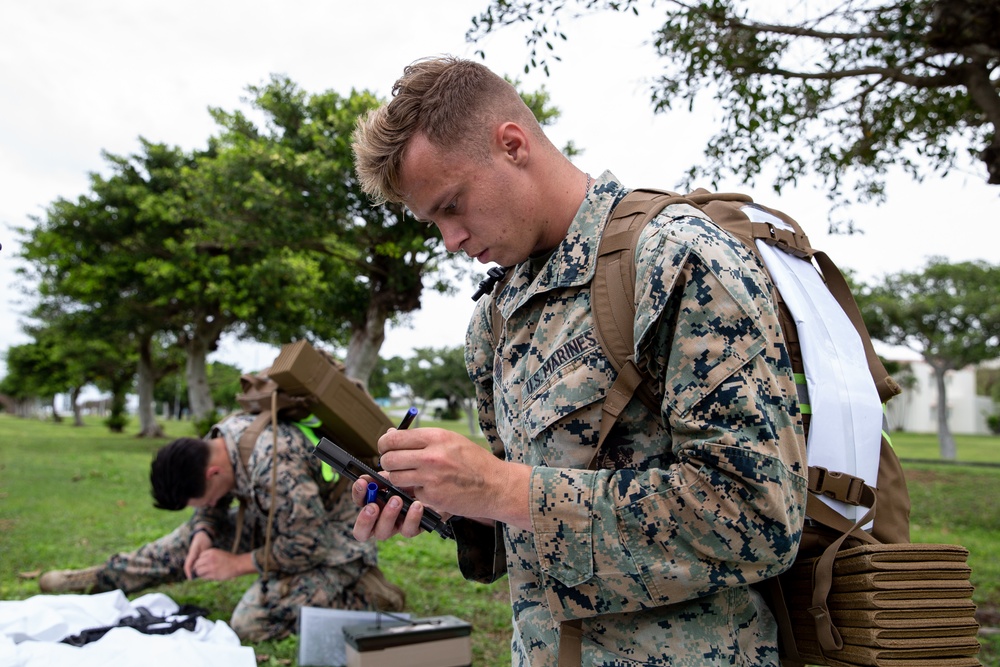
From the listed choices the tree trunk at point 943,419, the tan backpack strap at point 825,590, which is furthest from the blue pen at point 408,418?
the tree trunk at point 943,419

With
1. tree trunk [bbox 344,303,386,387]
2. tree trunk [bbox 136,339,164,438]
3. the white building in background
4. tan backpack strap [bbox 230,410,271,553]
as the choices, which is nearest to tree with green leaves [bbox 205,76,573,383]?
tree trunk [bbox 344,303,386,387]

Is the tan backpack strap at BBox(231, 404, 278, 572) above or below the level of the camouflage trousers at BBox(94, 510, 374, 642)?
above

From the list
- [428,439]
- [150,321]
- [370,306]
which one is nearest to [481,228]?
[428,439]

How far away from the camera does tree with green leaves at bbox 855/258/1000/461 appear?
2589cm

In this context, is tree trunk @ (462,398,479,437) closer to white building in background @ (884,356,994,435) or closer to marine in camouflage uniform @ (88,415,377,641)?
marine in camouflage uniform @ (88,415,377,641)

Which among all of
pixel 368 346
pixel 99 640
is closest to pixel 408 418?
pixel 99 640

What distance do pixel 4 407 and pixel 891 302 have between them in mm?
83431

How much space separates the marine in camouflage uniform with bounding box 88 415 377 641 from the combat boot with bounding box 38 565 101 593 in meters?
1.00

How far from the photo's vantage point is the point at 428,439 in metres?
1.31

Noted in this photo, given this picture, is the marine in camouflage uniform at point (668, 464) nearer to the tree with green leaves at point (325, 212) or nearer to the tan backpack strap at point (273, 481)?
the tan backpack strap at point (273, 481)

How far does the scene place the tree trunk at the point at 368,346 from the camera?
11.7 m

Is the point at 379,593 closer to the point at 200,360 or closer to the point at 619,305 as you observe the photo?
the point at 619,305

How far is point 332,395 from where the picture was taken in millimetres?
4410

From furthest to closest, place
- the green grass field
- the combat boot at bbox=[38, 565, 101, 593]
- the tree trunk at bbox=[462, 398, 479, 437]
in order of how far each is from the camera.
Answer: the combat boot at bbox=[38, 565, 101, 593], the green grass field, the tree trunk at bbox=[462, 398, 479, 437]
